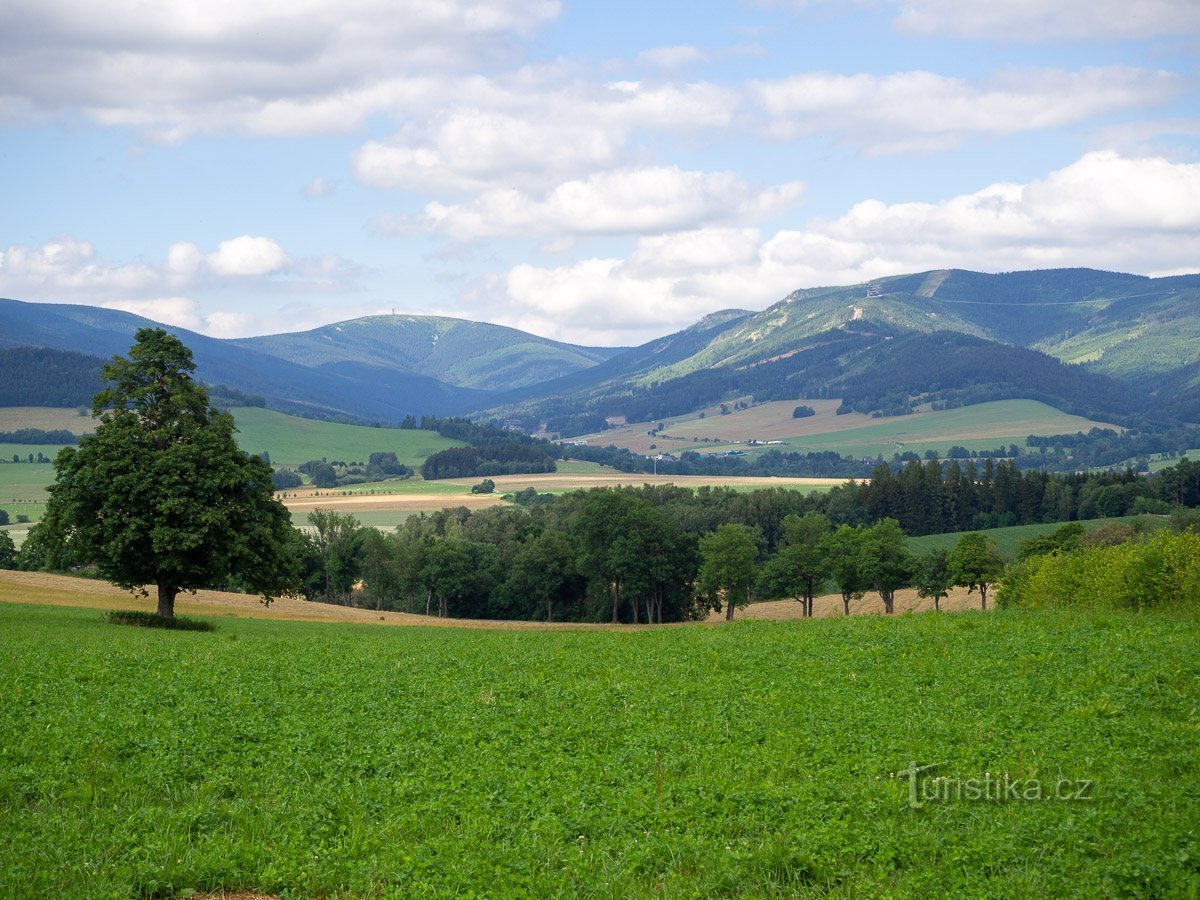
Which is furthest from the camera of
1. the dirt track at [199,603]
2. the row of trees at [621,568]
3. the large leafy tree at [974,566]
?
the row of trees at [621,568]

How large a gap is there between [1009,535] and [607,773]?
135426 mm

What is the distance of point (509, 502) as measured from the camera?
198m

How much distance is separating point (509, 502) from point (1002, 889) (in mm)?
189557

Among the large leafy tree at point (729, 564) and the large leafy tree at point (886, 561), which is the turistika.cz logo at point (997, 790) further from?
the large leafy tree at point (886, 561)

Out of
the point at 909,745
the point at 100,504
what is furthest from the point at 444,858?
the point at 100,504

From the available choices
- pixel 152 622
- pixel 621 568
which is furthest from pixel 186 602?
pixel 621 568

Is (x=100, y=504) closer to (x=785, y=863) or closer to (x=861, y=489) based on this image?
(x=785, y=863)

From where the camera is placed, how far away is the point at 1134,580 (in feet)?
113

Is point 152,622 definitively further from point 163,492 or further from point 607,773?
point 607,773

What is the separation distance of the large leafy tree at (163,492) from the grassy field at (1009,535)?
103 m

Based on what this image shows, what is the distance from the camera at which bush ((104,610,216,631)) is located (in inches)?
1571

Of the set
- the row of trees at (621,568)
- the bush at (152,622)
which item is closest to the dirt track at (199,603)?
Answer: the bush at (152,622)

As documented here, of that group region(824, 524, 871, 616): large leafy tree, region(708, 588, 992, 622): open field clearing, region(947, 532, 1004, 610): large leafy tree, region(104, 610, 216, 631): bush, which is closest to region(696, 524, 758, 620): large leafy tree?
region(708, 588, 992, 622): open field clearing

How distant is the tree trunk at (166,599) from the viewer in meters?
41.4
